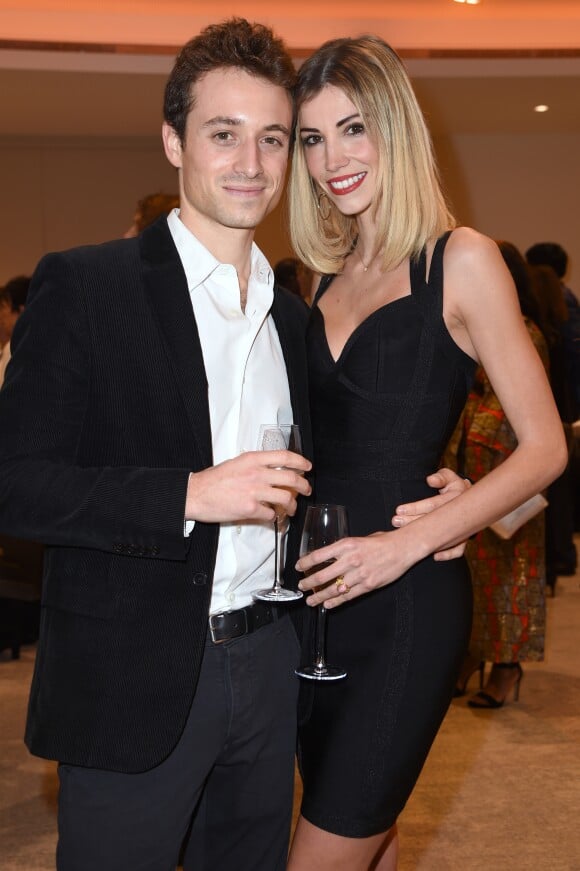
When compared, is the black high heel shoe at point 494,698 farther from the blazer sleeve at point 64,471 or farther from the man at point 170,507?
the blazer sleeve at point 64,471

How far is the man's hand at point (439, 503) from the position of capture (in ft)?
6.99

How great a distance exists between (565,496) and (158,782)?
5.39 m

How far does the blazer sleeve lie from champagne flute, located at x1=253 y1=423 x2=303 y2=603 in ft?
0.55

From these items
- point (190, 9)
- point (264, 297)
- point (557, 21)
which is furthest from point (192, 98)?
point (557, 21)

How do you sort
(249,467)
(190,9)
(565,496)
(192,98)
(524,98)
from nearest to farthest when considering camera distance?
(249,467) → (192,98) → (565,496) → (190,9) → (524,98)

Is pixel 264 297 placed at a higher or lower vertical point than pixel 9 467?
higher

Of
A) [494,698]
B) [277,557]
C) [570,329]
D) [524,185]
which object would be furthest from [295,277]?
[524,185]

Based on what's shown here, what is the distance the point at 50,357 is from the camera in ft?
5.73

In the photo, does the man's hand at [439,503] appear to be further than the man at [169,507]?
Yes

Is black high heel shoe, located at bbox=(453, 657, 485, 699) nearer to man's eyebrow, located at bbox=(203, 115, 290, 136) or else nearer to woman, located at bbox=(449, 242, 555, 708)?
woman, located at bbox=(449, 242, 555, 708)

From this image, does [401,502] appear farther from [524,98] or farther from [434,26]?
[524,98]

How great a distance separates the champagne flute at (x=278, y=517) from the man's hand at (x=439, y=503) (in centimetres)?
28

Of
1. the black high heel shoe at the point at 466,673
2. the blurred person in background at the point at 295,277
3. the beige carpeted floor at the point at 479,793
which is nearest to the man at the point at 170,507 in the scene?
the beige carpeted floor at the point at 479,793

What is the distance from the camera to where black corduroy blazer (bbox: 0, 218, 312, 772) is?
67.8 inches
